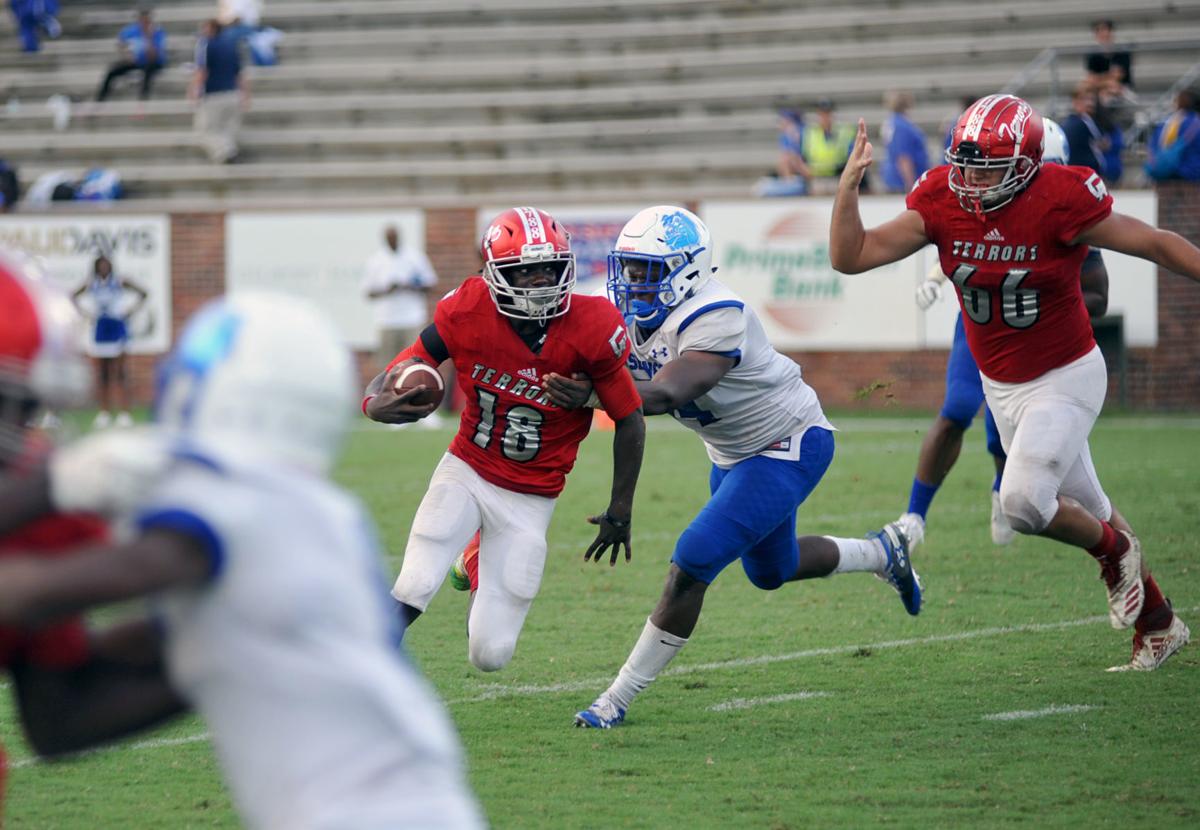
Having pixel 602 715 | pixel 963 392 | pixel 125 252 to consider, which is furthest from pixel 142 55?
pixel 602 715

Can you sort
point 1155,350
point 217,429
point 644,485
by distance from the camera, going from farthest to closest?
point 1155,350 < point 644,485 < point 217,429

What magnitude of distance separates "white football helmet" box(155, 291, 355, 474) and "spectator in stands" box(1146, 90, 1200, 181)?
14035mm

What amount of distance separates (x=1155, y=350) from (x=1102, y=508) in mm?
9867

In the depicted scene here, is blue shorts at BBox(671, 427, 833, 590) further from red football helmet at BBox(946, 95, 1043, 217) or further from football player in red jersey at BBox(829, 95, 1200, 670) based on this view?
red football helmet at BBox(946, 95, 1043, 217)

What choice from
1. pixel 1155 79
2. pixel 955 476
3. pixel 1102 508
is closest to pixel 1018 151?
pixel 1102 508

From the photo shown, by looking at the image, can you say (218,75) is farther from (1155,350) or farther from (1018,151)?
(1018,151)

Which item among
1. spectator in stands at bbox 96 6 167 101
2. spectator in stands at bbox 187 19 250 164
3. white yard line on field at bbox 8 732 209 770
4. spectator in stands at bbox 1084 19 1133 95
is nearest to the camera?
white yard line on field at bbox 8 732 209 770

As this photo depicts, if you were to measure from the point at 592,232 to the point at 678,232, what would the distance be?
36.1 feet

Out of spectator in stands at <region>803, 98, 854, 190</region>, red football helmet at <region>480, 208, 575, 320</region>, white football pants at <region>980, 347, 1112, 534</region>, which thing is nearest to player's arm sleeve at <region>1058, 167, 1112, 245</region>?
white football pants at <region>980, 347, 1112, 534</region>

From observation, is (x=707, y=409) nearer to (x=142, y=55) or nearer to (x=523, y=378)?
(x=523, y=378)

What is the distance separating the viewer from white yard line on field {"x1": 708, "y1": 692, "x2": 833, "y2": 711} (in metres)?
5.58

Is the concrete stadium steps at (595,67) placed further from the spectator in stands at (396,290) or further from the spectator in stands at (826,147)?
the spectator in stands at (396,290)

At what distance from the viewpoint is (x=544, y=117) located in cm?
1950

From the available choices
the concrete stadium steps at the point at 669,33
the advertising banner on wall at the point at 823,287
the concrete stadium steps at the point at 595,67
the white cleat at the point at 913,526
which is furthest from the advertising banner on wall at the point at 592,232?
the white cleat at the point at 913,526
